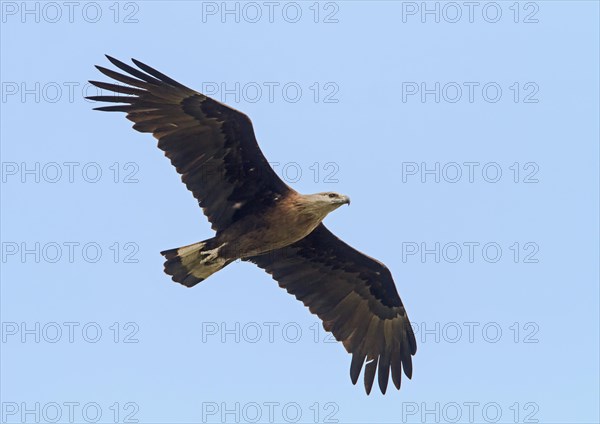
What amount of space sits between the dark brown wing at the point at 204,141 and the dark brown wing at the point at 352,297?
1371 mm

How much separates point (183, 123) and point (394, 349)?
524 cm

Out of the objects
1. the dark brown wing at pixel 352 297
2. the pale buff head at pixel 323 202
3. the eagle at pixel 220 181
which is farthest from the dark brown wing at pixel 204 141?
the dark brown wing at pixel 352 297

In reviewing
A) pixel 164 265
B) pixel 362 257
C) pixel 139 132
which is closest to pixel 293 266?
pixel 362 257

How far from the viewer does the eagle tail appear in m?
16.9

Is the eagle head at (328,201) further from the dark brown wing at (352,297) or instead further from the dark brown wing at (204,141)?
the dark brown wing at (352,297)

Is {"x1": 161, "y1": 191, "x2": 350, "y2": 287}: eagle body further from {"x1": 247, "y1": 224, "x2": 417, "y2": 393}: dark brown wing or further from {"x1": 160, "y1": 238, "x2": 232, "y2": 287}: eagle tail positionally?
{"x1": 247, "y1": 224, "x2": 417, "y2": 393}: dark brown wing

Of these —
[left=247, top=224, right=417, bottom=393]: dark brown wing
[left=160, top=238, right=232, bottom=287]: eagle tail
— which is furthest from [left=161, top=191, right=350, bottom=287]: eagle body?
[left=247, top=224, right=417, bottom=393]: dark brown wing

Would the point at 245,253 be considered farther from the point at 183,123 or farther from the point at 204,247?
the point at 183,123

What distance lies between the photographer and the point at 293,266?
18234mm

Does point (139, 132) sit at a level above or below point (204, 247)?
above

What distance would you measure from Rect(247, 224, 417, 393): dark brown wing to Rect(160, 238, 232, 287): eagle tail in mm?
1128

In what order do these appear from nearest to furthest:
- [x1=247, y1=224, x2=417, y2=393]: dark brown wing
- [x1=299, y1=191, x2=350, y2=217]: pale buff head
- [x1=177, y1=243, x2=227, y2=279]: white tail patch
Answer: [x1=299, y1=191, x2=350, y2=217]: pale buff head
[x1=177, y1=243, x2=227, y2=279]: white tail patch
[x1=247, y1=224, x2=417, y2=393]: dark brown wing

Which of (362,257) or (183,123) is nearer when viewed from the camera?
(183,123)

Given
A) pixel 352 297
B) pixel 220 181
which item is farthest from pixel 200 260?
pixel 352 297
